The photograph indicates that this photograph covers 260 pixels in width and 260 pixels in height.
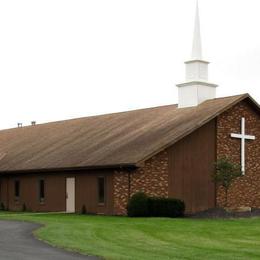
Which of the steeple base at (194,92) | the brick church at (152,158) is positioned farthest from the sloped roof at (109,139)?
the steeple base at (194,92)

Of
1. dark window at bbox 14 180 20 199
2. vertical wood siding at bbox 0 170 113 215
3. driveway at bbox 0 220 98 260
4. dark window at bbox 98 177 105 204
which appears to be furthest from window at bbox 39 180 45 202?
driveway at bbox 0 220 98 260

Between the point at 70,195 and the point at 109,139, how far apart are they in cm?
364

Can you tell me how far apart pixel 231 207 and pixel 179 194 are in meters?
3.60

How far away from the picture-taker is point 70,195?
34.9m

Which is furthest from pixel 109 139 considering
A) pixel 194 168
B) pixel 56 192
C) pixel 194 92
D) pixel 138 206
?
pixel 138 206

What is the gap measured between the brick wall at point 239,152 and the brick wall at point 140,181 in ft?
13.7

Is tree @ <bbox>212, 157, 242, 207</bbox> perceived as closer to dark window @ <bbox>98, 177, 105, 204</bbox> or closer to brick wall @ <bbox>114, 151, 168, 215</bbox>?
brick wall @ <bbox>114, 151, 168, 215</bbox>

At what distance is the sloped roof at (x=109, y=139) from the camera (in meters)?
32.0

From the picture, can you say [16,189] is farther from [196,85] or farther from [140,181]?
[196,85]

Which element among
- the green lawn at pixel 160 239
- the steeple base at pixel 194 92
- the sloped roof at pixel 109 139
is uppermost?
the steeple base at pixel 194 92

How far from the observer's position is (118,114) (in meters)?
42.6

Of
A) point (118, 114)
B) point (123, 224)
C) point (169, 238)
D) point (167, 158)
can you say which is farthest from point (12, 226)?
point (118, 114)

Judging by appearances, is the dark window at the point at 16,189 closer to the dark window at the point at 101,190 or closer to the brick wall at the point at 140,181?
the dark window at the point at 101,190

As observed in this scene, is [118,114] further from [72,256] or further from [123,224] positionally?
[72,256]
